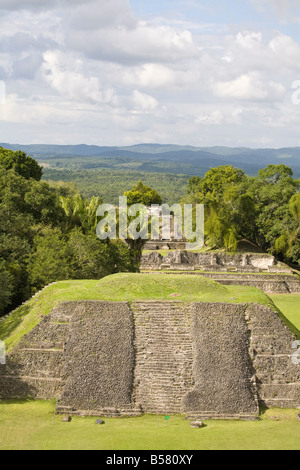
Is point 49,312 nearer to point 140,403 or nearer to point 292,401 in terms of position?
point 140,403

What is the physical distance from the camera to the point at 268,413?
19.5 meters

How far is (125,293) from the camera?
2452cm

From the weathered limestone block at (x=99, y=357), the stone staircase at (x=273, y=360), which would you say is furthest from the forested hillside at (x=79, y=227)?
the stone staircase at (x=273, y=360)

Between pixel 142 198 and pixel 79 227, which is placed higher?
pixel 79 227

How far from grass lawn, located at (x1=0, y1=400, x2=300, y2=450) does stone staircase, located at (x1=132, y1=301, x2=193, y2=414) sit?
35.5 inches

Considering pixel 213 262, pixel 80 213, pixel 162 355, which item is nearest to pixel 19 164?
pixel 80 213

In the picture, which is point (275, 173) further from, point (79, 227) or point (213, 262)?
point (79, 227)

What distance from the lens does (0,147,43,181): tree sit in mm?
55219

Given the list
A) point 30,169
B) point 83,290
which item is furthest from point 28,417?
point 30,169

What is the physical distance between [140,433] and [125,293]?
27.2ft

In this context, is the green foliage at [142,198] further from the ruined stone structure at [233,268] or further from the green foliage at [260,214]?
the ruined stone structure at [233,268]

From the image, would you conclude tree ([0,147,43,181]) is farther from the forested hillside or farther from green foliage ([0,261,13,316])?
green foliage ([0,261,13,316])

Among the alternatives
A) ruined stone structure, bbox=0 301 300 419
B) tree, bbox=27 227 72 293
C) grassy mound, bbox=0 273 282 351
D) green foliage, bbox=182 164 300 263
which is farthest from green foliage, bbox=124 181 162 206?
ruined stone structure, bbox=0 301 300 419
